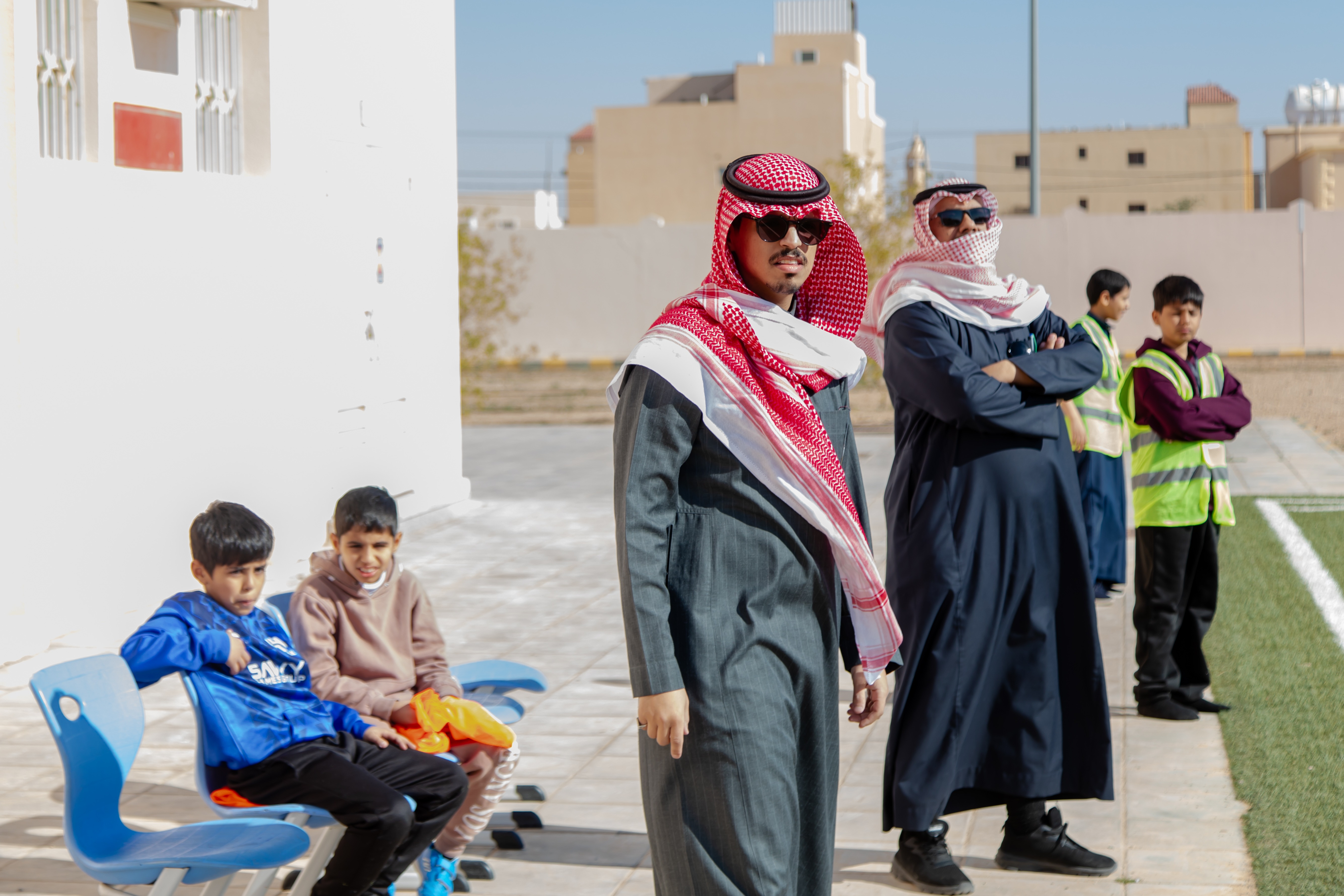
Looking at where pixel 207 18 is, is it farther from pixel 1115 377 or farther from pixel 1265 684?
pixel 1265 684

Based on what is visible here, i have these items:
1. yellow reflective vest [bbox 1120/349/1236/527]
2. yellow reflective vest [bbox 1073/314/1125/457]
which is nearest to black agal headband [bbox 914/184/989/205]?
yellow reflective vest [bbox 1120/349/1236/527]

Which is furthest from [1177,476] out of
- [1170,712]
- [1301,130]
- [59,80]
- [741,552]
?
[1301,130]

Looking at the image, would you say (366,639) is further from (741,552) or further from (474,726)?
(741,552)

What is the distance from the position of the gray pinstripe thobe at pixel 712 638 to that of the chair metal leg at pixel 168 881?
1.05 meters

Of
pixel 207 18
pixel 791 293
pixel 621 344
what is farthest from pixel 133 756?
pixel 621 344

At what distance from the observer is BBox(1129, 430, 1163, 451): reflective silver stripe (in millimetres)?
5777

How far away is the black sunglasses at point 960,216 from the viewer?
4219 mm

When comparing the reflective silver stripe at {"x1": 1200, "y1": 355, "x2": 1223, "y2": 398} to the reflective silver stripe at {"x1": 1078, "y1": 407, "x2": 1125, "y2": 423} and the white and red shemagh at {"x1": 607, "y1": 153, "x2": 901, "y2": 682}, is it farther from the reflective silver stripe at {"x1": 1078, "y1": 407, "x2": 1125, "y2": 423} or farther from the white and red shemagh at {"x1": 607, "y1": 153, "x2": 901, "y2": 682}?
the white and red shemagh at {"x1": 607, "y1": 153, "x2": 901, "y2": 682}

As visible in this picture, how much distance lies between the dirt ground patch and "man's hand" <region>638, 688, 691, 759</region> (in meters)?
15.0

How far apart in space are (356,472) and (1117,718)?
567cm

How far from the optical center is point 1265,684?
20.0 feet

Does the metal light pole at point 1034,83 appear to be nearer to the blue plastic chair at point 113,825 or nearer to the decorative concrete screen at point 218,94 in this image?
the decorative concrete screen at point 218,94

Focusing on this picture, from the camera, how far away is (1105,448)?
7758 millimetres

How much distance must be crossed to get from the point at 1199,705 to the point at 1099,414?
2364 millimetres
